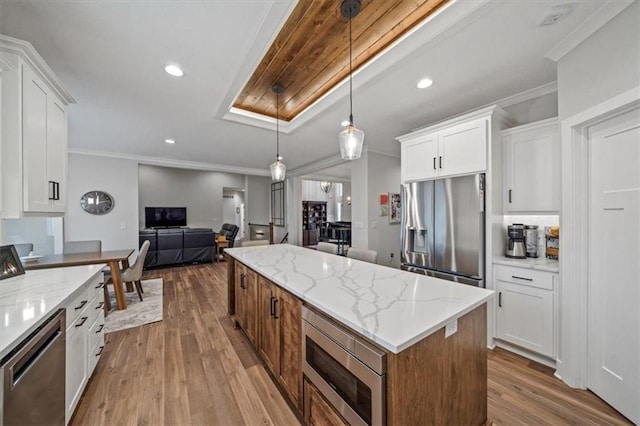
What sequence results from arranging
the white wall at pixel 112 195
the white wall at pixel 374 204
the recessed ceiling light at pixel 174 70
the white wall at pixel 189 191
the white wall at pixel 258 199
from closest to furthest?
the recessed ceiling light at pixel 174 70
the white wall at pixel 374 204
the white wall at pixel 112 195
the white wall at pixel 189 191
the white wall at pixel 258 199

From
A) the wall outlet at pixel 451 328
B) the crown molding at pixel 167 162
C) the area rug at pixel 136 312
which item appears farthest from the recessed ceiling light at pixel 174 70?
the crown molding at pixel 167 162

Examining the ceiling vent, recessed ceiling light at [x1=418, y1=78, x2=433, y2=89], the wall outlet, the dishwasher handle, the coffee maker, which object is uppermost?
the ceiling vent

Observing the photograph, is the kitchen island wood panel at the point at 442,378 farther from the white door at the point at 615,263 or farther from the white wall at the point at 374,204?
the white wall at the point at 374,204

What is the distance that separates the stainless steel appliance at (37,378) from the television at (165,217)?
7.68 meters

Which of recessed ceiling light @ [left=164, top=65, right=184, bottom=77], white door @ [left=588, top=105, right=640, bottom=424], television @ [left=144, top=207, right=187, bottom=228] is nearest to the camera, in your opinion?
white door @ [left=588, top=105, right=640, bottom=424]

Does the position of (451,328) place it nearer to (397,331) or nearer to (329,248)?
(397,331)

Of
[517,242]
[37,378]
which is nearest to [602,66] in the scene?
[517,242]

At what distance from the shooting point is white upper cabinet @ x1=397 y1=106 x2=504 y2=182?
8.13 feet

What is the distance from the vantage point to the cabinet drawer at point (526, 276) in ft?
6.85

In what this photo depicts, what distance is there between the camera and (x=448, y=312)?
1.12 meters

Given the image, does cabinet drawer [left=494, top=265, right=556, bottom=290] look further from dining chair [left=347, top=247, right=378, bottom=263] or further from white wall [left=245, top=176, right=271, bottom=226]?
white wall [left=245, top=176, right=271, bottom=226]

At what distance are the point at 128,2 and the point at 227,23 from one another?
0.55 meters

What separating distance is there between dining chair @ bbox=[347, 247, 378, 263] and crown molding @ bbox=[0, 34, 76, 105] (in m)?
2.94

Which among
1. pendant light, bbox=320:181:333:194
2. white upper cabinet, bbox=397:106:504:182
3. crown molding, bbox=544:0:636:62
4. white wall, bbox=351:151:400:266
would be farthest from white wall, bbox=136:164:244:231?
crown molding, bbox=544:0:636:62
